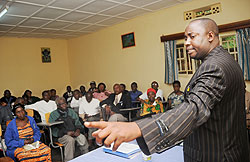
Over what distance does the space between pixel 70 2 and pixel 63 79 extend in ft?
15.6

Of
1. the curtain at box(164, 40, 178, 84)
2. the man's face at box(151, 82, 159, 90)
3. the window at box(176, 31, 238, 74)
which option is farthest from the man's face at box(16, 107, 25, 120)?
the window at box(176, 31, 238, 74)

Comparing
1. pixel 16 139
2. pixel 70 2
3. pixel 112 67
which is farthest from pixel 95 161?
pixel 112 67

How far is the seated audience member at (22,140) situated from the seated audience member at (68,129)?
423mm

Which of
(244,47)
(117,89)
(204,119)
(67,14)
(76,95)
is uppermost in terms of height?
(67,14)

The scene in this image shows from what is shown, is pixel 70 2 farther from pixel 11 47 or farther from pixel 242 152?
pixel 242 152

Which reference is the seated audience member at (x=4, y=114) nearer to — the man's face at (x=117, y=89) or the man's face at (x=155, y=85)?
the man's face at (x=117, y=89)

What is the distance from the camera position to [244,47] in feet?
14.6

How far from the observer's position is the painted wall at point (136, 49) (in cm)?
506

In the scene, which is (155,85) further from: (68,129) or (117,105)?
(68,129)

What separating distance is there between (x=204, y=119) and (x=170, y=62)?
5.09 metres

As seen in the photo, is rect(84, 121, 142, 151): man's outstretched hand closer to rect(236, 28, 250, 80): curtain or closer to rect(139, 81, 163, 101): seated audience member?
rect(236, 28, 250, 80): curtain

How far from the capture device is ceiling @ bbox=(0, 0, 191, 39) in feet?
15.7

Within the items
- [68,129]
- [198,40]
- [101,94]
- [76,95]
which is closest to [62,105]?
[68,129]

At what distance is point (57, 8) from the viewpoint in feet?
16.5
